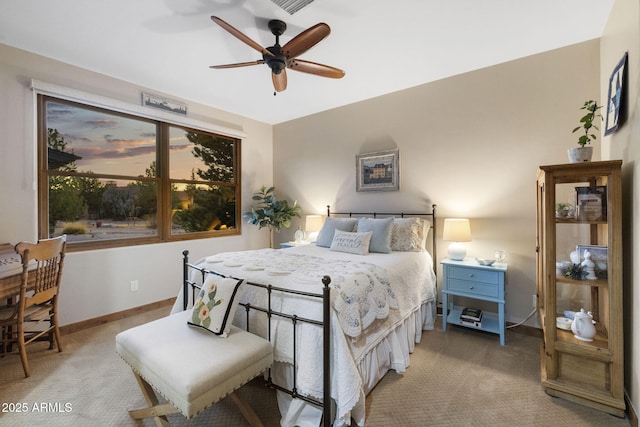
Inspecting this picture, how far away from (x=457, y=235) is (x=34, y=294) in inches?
149

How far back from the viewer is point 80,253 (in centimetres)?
298

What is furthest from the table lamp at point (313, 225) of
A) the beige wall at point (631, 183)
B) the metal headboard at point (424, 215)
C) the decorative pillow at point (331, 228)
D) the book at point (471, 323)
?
the beige wall at point (631, 183)

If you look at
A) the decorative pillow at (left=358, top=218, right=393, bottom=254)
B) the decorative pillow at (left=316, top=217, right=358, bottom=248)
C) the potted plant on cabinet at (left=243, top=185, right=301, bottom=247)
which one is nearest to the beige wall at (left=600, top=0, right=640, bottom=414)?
the decorative pillow at (left=358, top=218, right=393, bottom=254)

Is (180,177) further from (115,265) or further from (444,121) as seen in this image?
(444,121)

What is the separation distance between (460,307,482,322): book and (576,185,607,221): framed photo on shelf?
136cm

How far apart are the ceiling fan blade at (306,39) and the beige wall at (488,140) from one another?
1.89 m

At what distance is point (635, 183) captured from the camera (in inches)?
65.1

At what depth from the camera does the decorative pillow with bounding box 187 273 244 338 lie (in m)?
1.67

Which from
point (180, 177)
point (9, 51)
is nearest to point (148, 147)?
point (180, 177)

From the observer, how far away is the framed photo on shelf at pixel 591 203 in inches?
71.0

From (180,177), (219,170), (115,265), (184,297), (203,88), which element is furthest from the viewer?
(219,170)

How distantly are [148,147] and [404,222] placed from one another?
3355 millimetres

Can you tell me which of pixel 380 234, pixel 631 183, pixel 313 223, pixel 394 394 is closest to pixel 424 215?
pixel 380 234

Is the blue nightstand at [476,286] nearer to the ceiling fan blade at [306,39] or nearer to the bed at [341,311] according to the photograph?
the bed at [341,311]
